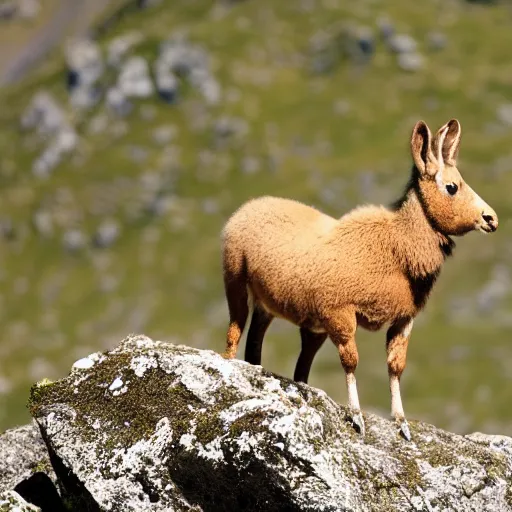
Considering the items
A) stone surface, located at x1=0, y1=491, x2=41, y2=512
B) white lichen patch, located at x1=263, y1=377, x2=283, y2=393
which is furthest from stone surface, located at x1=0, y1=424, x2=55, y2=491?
white lichen patch, located at x1=263, y1=377, x2=283, y2=393

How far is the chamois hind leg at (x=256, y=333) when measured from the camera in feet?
63.9

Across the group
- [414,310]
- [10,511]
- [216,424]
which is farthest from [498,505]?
[10,511]

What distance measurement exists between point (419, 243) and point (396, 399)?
3314 mm

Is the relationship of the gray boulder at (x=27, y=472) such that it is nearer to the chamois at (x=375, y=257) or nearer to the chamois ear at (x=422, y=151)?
the chamois at (x=375, y=257)

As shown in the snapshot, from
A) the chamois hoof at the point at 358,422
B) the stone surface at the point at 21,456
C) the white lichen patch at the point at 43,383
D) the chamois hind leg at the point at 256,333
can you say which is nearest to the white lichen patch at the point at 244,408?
the chamois hoof at the point at 358,422

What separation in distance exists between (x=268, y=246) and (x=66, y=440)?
6322mm

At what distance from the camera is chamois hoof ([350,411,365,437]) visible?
1548 centimetres

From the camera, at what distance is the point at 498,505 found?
15086 mm

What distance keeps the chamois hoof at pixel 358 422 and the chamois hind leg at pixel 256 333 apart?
4.31m

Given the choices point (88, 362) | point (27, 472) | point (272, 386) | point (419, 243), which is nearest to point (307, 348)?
point (419, 243)

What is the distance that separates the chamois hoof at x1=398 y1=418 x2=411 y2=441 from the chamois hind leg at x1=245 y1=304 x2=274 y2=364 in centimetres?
447

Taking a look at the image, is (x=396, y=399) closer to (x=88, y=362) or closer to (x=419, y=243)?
(x=419, y=243)

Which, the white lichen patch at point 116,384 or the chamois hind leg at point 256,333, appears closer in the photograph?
the white lichen patch at point 116,384

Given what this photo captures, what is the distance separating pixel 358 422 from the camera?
15.5 metres
